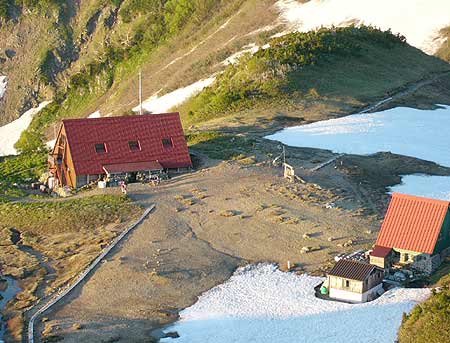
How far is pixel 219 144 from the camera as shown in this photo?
63.0m

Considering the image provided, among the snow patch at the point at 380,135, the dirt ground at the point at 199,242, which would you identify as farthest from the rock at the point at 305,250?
the snow patch at the point at 380,135

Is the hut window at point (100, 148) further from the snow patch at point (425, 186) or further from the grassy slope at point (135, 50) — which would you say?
the grassy slope at point (135, 50)

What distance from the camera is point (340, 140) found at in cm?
6469

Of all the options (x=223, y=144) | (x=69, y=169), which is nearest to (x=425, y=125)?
(x=223, y=144)

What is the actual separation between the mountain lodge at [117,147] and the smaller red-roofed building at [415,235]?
19169mm

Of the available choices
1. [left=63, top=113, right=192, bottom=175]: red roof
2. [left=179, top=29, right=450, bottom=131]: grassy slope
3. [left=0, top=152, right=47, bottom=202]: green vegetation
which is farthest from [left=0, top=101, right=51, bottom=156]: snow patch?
[left=63, top=113, right=192, bottom=175]: red roof

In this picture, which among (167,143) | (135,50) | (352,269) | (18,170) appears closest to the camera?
(352,269)

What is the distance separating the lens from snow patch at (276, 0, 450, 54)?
373 feet

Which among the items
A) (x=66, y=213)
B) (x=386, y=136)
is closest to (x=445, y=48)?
(x=386, y=136)

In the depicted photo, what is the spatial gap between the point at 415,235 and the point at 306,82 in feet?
130

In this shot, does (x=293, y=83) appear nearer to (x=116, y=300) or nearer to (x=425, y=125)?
(x=425, y=125)

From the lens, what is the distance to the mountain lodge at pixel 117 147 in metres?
57.5

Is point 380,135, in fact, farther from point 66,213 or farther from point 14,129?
point 14,129

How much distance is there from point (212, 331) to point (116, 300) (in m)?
5.60
